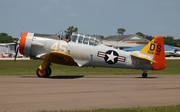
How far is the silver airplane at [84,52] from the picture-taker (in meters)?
18.5

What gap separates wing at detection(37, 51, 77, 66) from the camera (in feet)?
57.4

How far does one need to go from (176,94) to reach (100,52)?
750 cm

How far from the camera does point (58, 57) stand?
1800cm

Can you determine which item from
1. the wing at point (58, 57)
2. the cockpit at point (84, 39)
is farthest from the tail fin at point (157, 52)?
the wing at point (58, 57)

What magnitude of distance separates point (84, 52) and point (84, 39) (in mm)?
740

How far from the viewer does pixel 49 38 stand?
18719mm

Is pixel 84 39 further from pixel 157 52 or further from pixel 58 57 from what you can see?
pixel 157 52

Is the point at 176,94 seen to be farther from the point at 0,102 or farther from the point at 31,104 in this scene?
the point at 0,102

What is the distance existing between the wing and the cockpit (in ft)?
4.01

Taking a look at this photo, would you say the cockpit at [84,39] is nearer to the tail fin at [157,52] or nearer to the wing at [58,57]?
the wing at [58,57]

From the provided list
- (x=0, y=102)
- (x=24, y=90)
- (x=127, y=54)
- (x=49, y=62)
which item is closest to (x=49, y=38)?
(x=49, y=62)

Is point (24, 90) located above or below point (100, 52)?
below

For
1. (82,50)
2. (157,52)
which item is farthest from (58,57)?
(157,52)

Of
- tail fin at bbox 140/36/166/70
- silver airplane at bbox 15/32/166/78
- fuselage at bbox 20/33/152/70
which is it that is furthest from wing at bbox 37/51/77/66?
tail fin at bbox 140/36/166/70
